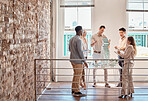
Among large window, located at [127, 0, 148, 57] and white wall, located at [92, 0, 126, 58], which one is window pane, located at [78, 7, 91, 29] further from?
large window, located at [127, 0, 148, 57]

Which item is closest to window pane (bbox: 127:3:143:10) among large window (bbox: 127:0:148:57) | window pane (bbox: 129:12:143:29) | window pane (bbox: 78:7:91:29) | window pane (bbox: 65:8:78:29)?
large window (bbox: 127:0:148:57)

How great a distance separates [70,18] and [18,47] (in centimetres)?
460

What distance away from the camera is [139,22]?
27.2ft

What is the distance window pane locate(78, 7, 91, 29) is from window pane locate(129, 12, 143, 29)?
4.01ft

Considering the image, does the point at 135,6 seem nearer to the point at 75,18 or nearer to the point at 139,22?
the point at 139,22

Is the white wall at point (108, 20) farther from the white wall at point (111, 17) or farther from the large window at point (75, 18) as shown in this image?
the large window at point (75, 18)

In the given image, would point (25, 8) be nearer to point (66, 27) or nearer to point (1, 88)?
point (1, 88)

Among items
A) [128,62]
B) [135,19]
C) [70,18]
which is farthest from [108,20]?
[128,62]

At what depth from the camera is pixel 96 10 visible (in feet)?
27.2

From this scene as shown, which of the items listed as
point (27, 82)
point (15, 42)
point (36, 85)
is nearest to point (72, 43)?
point (36, 85)

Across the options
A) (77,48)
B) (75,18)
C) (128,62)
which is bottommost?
(128,62)

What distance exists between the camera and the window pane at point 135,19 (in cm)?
826

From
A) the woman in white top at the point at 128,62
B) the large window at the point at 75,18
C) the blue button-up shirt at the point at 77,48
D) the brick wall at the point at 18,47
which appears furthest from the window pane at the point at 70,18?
the woman in white top at the point at 128,62

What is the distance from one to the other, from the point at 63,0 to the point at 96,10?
101cm
